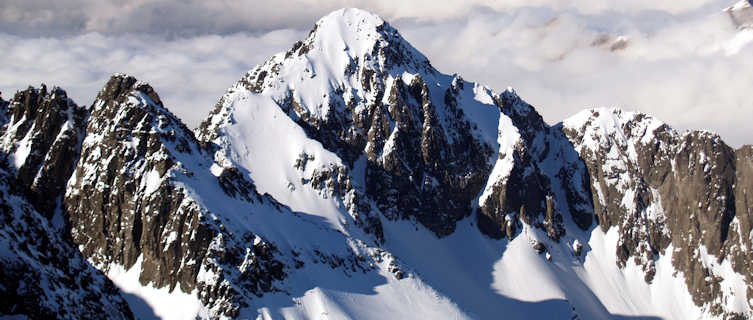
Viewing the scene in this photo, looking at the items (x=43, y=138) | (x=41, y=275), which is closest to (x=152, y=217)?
(x=43, y=138)

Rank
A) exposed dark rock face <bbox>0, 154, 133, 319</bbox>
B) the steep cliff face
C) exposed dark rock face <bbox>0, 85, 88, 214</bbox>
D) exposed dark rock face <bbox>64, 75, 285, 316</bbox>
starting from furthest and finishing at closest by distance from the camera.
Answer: exposed dark rock face <bbox>0, 85, 88, 214</bbox> → exposed dark rock face <bbox>64, 75, 285, 316</bbox> → the steep cliff face → exposed dark rock face <bbox>0, 154, 133, 319</bbox>

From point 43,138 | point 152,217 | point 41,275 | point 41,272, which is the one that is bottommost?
point 41,275

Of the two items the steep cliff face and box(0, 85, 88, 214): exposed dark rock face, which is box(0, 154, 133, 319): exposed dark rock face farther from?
box(0, 85, 88, 214): exposed dark rock face

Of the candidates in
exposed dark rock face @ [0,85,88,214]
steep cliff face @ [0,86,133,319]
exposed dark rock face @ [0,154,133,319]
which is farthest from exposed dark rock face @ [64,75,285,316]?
exposed dark rock face @ [0,154,133,319]

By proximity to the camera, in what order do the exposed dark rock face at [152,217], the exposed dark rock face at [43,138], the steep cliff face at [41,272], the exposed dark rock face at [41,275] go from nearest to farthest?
1. the exposed dark rock face at [41,275]
2. the steep cliff face at [41,272]
3. the exposed dark rock face at [152,217]
4. the exposed dark rock face at [43,138]

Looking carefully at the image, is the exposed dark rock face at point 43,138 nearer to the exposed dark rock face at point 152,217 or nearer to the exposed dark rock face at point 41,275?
the exposed dark rock face at point 152,217

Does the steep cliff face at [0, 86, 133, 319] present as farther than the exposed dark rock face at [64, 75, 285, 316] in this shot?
No

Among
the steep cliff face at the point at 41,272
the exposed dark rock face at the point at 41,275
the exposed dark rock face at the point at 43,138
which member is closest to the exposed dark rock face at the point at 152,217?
the exposed dark rock face at the point at 43,138

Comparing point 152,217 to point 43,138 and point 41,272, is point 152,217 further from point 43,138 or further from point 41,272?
point 41,272

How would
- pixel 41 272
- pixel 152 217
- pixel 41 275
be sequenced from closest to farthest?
1. pixel 41 275
2. pixel 41 272
3. pixel 152 217

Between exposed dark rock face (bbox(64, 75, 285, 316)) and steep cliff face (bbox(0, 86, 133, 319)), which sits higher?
exposed dark rock face (bbox(64, 75, 285, 316))

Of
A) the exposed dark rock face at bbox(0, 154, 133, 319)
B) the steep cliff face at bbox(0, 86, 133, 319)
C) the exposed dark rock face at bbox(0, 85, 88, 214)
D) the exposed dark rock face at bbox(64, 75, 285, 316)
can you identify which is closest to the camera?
the exposed dark rock face at bbox(0, 154, 133, 319)
